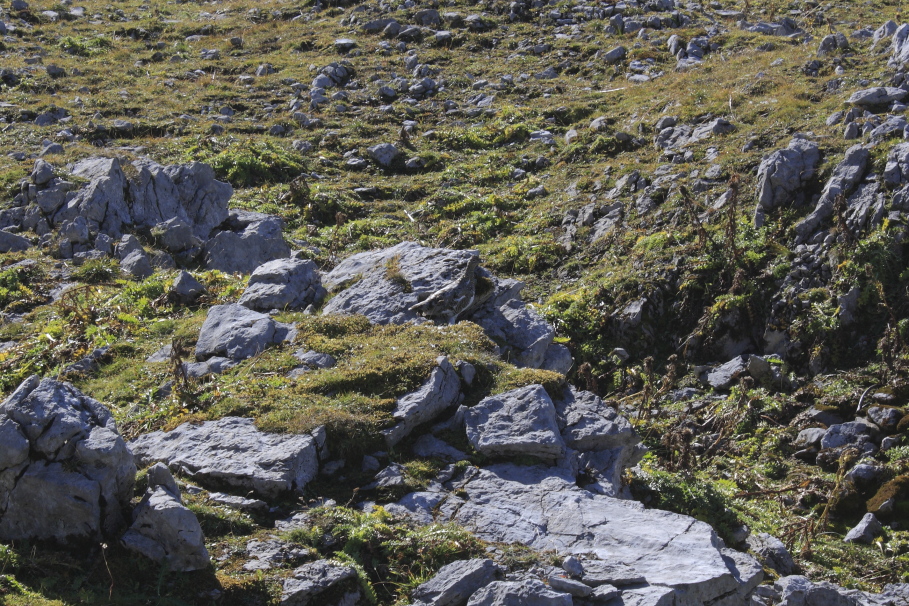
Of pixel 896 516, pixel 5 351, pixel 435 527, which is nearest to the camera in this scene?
pixel 435 527

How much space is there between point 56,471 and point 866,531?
10.1m

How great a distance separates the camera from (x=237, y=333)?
1127 cm

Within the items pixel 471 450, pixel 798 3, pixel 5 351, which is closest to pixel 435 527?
pixel 471 450

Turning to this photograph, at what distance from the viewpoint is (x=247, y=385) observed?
9953mm

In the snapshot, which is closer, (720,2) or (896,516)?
(896,516)

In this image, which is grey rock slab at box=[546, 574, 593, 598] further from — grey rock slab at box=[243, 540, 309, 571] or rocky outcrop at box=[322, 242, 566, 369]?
rocky outcrop at box=[322, 242, 566, 369]

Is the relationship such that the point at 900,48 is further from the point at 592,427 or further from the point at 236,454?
the point at 236,454

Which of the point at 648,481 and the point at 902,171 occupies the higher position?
the point at 902,171

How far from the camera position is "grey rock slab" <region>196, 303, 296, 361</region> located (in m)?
11.0

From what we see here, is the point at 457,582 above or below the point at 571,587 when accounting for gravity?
above

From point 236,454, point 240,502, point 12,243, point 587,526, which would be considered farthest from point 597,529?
point 12,243

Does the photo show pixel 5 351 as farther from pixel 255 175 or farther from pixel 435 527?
pixel 255 175

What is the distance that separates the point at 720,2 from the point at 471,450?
29.7 metres

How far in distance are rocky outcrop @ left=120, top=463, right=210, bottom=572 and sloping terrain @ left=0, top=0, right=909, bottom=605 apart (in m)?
0.03
